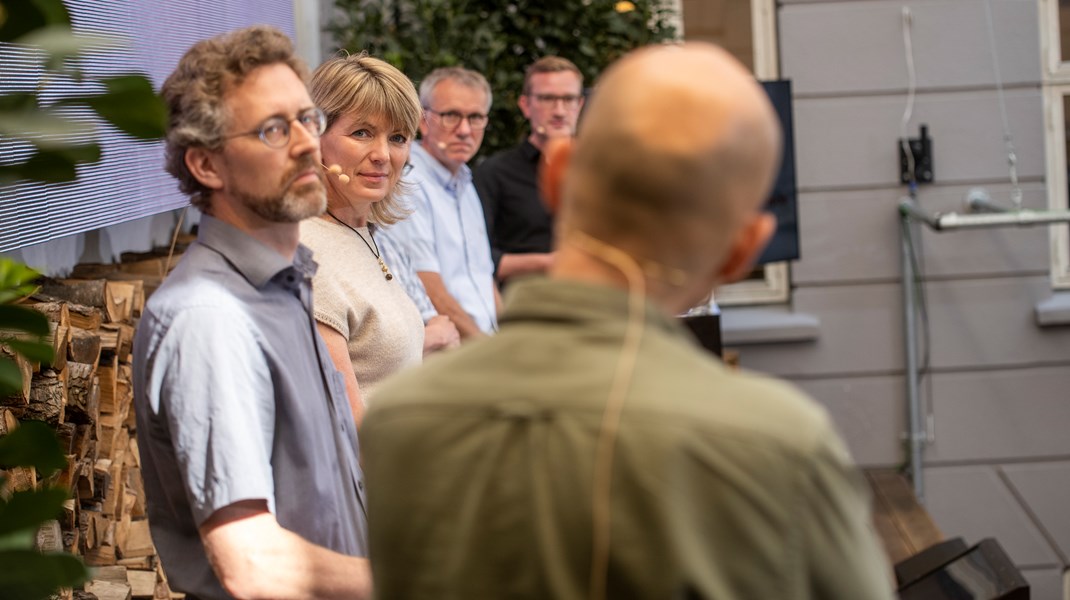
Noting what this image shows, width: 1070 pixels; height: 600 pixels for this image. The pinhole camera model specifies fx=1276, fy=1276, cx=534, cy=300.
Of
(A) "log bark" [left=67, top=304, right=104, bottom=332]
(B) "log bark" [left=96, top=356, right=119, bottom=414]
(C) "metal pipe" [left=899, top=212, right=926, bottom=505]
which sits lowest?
(C) "metal pipe" [left=899, top=212, right=926, bottom=505]

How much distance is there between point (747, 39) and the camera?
563 cm

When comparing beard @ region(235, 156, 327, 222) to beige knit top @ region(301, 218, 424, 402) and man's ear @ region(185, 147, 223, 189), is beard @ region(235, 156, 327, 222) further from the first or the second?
beige knit top @ region(301, 218, 424, 402)

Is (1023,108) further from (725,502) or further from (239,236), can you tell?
(725,502)

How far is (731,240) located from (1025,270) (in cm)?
509

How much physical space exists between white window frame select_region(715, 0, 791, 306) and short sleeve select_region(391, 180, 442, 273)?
7.43 feet

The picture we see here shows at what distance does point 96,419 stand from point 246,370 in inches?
49.8

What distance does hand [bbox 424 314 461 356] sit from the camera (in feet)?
9.77

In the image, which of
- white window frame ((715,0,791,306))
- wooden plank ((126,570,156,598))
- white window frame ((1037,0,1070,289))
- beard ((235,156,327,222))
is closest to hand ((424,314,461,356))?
wooden plank ((126,570,156,598))

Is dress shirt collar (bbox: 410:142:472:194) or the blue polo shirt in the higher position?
dress shirt collar (bbox: 410:142:472:194)

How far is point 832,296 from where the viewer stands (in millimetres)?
5598

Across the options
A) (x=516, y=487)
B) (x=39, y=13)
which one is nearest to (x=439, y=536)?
(x=516, y=487)

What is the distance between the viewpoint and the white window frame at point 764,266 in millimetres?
5559

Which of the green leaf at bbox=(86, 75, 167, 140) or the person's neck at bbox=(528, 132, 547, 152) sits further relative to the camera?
the person's neck at bbox=(528, 132, 547, 152)

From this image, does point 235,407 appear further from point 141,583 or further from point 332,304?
point 141,583
